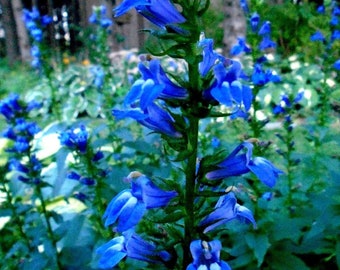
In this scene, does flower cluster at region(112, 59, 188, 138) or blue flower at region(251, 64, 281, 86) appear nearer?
flower cluster at region(112, 59, 188, 138)

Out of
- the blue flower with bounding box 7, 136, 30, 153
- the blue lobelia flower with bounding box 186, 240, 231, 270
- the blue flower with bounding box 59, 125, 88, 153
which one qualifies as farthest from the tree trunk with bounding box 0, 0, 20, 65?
the blue lobelia flower with bounding box 186, 240, 231, 270

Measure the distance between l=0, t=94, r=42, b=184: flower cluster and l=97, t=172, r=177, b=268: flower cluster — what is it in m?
1.90

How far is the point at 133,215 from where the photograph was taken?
1361mm

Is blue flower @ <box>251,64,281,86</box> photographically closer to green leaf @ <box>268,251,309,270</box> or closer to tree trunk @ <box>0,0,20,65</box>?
green leaf @ <box>268,251,309,270</box>

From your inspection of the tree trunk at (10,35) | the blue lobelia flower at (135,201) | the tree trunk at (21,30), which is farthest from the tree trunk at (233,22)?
the tree trunk at (10,35)

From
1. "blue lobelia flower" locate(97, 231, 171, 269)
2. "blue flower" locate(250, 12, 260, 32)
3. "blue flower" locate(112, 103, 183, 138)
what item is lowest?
"blue lobelia flower" locate(97, 231, 171, 269)

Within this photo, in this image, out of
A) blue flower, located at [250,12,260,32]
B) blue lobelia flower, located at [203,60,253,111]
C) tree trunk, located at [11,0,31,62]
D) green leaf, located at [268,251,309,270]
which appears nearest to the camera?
blue lobelia flower, located at [203,60,253,111]

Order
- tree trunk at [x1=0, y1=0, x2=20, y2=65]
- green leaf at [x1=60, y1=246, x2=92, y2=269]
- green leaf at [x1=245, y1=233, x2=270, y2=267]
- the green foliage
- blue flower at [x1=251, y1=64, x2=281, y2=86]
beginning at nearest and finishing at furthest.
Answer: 1. the green foliage
2. green leaf at [x1=245, y1=233, x2=270, y2=267]
3. green leaf at [x1=60, y1=246, x2=92, y2=269]
4. blue flower at [x1=251, y1=64, x2=281, y2=86]
5. tree trunk at [x1=0, y1=0, x2=20, y2=65]

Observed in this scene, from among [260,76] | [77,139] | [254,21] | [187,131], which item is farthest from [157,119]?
[254,21]

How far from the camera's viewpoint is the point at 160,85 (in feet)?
4.43

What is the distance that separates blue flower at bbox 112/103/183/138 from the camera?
1.44m

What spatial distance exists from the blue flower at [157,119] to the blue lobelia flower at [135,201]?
18cm

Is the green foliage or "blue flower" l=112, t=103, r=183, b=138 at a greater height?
"blue flower" l=112, t=103, r=183, b=138

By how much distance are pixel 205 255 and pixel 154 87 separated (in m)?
0.56
